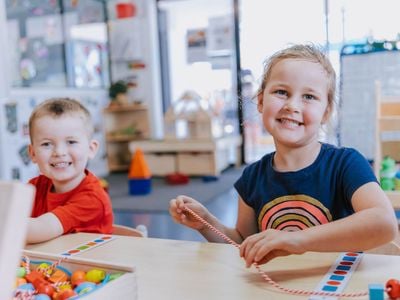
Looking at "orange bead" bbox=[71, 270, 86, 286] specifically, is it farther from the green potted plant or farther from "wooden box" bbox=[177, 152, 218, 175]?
the green potted plant

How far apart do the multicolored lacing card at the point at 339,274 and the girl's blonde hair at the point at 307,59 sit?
0.98ft

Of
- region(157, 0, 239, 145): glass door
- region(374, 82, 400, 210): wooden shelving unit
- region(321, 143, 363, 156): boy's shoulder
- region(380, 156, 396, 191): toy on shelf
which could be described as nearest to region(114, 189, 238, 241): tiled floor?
region(374, 82, 400, 210): wooden shelving unit

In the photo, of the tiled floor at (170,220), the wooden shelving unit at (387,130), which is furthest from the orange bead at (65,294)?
the tiled floor at (170,220)

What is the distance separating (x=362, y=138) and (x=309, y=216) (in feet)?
5.05

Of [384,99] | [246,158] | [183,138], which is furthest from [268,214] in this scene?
[246,158]

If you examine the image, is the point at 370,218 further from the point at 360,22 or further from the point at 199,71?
the point at 199,71

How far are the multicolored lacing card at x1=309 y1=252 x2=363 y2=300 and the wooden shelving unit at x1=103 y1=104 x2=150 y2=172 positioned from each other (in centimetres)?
422

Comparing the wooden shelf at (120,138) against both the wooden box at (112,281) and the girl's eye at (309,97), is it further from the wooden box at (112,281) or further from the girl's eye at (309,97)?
the wooden box at (112,281)

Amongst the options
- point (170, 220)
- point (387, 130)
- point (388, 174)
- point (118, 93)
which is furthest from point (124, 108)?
point (388, 174)

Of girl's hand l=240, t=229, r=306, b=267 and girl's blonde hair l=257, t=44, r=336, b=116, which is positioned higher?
girl's blonde hair l=257, t=44, r=336, b=116

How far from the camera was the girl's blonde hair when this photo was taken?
0.82m

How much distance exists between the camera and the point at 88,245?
805 mm

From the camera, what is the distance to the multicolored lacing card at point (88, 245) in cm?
77

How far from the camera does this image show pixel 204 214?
2.79ft
